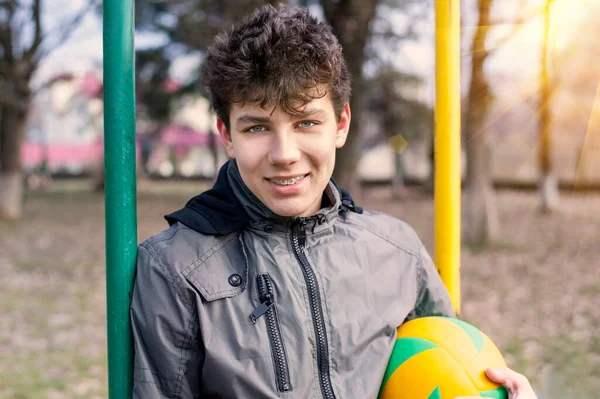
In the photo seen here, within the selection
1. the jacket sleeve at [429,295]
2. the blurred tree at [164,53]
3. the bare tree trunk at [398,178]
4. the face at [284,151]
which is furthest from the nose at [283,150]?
the bare tree trunk at [398,178]

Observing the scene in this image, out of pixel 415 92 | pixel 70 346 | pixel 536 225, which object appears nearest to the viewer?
pixel 70 346

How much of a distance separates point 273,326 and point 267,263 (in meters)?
0.18

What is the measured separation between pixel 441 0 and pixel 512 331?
4365 millimetres

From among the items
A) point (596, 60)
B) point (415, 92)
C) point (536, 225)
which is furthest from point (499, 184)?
point (596, 60)

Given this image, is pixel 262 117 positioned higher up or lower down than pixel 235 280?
higher up

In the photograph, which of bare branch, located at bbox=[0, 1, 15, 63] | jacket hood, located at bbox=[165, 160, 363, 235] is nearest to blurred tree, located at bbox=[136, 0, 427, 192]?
bare branch, located at bbox=[0, 1, 15, 63]

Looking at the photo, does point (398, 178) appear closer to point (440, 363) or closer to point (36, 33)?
point (36, 33)

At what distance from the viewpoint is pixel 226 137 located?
6.22 ft

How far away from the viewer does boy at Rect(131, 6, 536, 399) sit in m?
1.66

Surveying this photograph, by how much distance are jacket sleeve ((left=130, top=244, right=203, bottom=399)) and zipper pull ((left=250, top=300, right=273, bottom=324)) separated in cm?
15

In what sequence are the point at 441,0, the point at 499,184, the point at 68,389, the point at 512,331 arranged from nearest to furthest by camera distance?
1. the point at 441,0
2. the point at 68,389
3. the point at 512,331
4. the point at 499,184

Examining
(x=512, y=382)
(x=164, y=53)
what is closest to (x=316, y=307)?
(x=512, y=382)

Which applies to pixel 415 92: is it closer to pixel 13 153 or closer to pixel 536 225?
pixel 536 225

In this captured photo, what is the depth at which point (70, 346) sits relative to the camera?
17.5 feet
